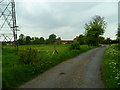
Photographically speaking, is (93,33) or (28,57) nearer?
(28,57)

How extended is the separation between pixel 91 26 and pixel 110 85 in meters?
43.9

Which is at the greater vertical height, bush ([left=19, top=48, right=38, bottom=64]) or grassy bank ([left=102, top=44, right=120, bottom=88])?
bush ([left=19, top=48, right=38, bottom=64])

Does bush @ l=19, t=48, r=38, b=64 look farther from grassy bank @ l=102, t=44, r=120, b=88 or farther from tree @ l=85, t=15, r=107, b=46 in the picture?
tree @ l=85, t=15, r=107, b=46

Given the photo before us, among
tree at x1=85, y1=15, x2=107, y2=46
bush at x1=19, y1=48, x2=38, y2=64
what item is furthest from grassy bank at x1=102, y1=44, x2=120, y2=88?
tree at x1=85, y1=15, x2=107, y2=46

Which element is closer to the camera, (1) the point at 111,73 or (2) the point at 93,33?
(1) the point at 111,73

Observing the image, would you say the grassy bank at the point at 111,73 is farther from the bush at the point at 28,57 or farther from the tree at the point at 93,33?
the tree at the point at 93,33

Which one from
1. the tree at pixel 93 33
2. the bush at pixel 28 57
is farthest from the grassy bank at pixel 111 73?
the tree at pixel 93 33

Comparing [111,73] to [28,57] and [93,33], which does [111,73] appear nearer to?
[28,57]

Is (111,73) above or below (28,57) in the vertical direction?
below

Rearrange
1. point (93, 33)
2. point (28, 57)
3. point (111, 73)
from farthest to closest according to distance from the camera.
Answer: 1. point (93, 33)
2. point (28, 57)
3. point (111, 73)

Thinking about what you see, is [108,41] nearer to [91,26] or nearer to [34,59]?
[91,26]

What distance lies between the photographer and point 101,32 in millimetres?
47094

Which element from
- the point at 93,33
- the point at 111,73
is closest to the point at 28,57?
the point at 111,73

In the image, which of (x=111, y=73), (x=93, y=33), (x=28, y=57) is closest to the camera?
(x=111, y=73)
